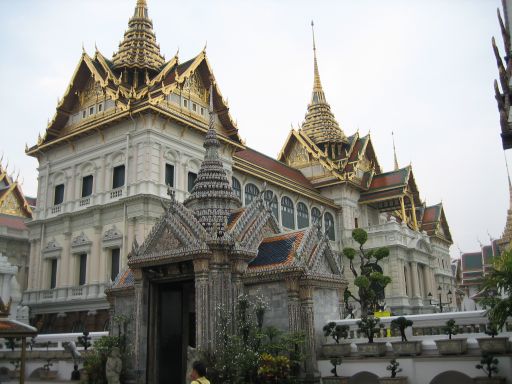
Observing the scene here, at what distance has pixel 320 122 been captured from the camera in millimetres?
55469

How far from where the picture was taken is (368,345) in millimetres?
11055

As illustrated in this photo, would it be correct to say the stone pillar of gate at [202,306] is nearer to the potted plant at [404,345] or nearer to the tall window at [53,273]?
the potted plant at [404,345]

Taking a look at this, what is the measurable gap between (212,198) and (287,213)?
29577 mm

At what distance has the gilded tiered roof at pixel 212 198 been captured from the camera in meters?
12.6

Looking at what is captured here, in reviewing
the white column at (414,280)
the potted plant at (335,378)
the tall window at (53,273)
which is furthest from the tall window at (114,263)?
the white column at (414,280)

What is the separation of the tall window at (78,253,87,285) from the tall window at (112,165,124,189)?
3964 mm

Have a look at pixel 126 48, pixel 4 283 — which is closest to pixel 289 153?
pixel 126 48

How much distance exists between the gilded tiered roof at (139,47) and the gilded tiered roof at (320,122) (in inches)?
898

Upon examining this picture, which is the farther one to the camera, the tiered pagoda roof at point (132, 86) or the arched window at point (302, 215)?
the arched window at point (302, 215)

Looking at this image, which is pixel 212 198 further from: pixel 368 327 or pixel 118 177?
pixel 118 177

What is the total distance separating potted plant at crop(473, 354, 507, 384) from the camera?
30.8 ft

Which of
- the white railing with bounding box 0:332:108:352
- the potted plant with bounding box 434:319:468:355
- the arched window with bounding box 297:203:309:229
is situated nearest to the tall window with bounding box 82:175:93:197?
the white railing with bounding box 0:332:108:352

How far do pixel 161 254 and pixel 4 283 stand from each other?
15166 mm

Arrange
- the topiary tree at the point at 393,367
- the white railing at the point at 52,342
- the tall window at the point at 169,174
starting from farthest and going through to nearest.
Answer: the tall window at the point at 169,174 < the white railing at the point at 52,342 < the topiary tree at the point at 393,367
